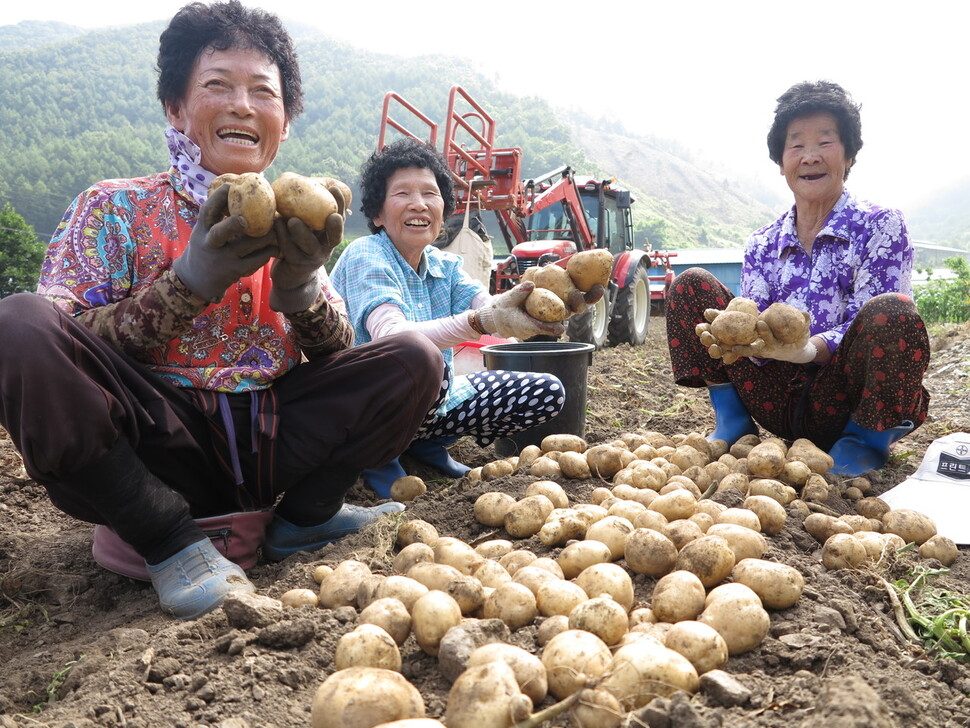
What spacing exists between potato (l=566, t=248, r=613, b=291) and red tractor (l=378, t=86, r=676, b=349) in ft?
12.7

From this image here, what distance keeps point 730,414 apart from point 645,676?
2127mm

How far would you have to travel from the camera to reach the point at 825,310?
2.87 m

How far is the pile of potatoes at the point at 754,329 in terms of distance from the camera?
2465 mm

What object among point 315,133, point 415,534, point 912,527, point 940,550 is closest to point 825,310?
point 912,527

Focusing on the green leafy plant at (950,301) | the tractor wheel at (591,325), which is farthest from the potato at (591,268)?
the green leafy plant at (950,301)

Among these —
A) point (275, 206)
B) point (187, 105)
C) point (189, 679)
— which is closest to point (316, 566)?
point (189, 679)

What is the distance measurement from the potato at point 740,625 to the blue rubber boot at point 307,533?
3.69ft

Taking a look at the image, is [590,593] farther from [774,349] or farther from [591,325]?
[591,325]

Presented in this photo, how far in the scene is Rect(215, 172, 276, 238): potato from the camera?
1.64m

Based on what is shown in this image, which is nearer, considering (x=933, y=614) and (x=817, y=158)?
(x=933, y=614)

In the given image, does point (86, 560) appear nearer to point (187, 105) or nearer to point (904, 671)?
point (187, 105)

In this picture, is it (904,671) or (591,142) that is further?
(591,142)

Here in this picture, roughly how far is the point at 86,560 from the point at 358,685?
1470 mm

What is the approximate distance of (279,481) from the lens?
2152mm
